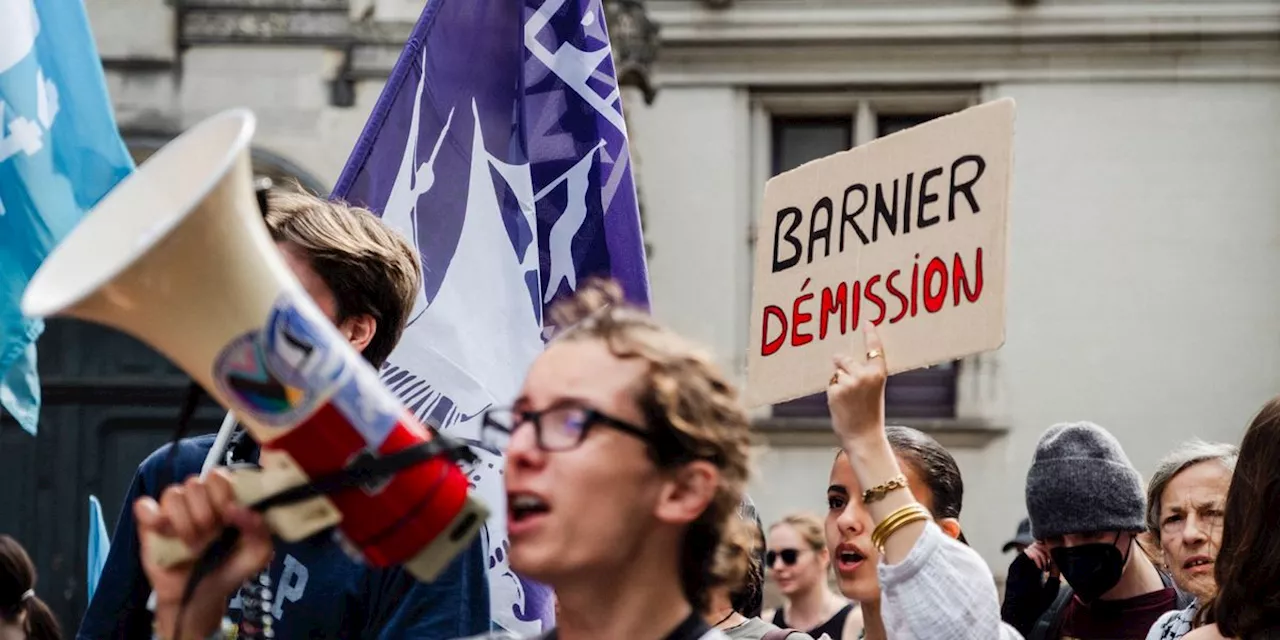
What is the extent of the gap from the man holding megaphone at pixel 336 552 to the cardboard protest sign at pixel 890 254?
2.04 feet

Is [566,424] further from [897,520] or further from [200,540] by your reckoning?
[897,520]

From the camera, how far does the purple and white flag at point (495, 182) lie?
3910 mm

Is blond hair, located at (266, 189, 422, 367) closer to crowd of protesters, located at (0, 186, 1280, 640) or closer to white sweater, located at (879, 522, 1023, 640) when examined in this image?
crowd of protesters, located at (0, 186, 1280, 640)

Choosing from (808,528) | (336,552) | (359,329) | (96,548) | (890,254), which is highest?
(890,254)

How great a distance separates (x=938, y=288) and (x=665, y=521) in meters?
0.87

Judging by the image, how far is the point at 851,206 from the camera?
3.26 meters

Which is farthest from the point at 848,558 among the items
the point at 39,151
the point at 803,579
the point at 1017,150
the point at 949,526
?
the point at 1017,150

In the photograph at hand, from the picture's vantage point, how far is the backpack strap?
447cm

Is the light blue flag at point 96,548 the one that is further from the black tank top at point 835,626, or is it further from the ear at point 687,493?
the ear at point 687,493

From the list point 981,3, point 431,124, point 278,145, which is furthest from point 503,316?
point 981,3

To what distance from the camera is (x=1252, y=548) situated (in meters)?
3.08

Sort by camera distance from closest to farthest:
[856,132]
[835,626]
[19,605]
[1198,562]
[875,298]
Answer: [875,298] → [1198,562] → [19,605] → [835,626] → [856,132]

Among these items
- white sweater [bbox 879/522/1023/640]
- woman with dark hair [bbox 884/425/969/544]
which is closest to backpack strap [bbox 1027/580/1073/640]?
woman with dark hair [bbox 884/425/969/544]

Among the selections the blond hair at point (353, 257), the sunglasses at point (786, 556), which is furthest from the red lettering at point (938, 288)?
the sunglasses at point (786, 556)
